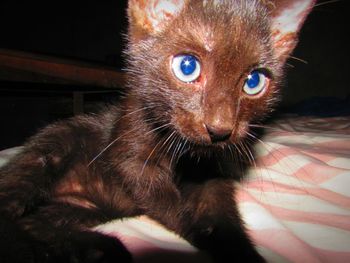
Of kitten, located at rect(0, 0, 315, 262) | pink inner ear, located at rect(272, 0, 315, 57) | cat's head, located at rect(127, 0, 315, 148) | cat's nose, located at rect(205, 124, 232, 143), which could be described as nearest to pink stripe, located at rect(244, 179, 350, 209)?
kitten, located at rect(0, 0, 315, 262)

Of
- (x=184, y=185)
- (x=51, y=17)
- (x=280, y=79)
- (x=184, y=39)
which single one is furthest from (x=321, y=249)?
(x=51, y=17)

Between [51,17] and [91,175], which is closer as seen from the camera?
[91,175]

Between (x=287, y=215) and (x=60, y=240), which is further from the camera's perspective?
(x=287, y=215)

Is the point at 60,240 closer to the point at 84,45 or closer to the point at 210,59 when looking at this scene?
the point at 210,59

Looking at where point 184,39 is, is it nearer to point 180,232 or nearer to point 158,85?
point 158,85

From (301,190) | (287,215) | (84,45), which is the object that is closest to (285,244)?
(287,215)

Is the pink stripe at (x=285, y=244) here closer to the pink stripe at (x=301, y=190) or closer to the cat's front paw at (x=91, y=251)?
the pink stripe at (x=301, y=190)

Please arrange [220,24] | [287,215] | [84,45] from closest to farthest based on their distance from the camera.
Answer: [220,24] < [287,215] < [84,45]
